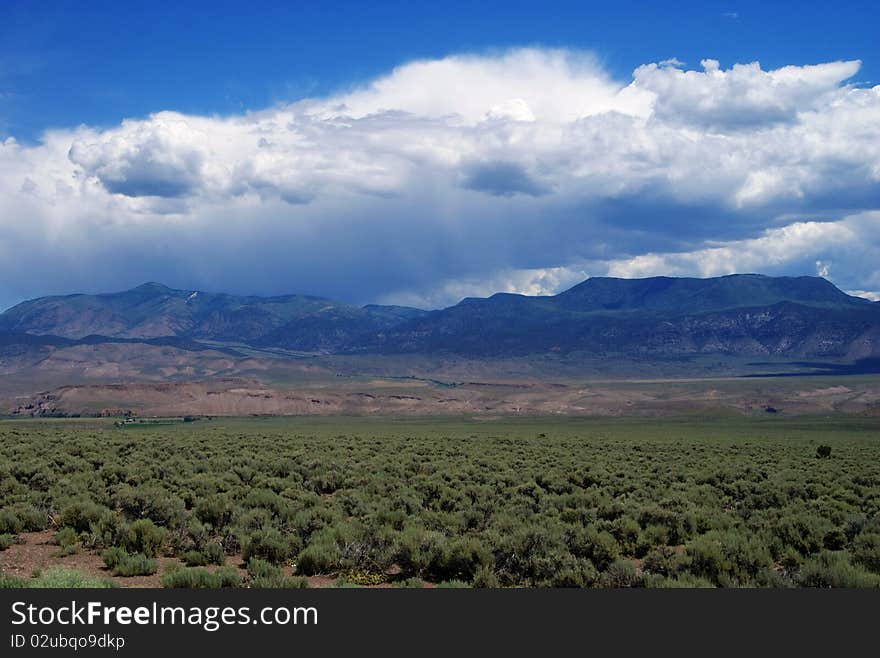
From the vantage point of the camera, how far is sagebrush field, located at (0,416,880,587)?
517 inches

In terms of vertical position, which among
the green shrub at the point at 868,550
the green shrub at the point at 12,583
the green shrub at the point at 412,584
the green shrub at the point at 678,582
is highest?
the green shrub at the point at 12,583

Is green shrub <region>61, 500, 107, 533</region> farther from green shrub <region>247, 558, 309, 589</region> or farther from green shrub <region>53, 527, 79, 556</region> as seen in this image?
green shrub <region>247, 558, 309, 589</region>

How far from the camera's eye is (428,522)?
17.7 metres

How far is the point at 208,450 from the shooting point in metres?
34.0

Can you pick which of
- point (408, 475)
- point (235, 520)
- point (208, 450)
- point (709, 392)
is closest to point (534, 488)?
point (408, 475)

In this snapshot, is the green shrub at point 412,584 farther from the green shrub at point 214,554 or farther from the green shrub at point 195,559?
the green shrub at point 195,559

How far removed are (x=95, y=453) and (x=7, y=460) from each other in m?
3.68

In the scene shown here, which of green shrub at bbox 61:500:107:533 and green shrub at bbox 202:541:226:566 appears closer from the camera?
green shrub at bbox 202:541:226:566

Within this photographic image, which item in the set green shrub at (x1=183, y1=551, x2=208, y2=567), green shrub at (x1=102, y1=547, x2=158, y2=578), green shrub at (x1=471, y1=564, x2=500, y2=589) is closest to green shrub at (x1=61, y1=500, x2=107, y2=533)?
green shrub at (x1=102, y1=547, x2=158, y2=578)

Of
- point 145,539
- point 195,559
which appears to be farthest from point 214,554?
point 145,539

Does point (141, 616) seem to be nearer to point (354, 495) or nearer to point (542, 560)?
point (542, 560)

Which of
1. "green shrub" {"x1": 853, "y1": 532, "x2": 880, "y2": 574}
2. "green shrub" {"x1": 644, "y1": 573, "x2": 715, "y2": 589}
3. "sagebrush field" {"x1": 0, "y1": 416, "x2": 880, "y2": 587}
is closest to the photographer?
"green shrub" {"x1": 644, "y1": 573, "x2": 715, "y2": 589}

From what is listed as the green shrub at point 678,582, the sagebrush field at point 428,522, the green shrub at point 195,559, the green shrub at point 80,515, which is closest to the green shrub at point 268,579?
the sagebrush field at point 428,522

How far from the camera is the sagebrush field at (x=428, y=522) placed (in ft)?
43.1
